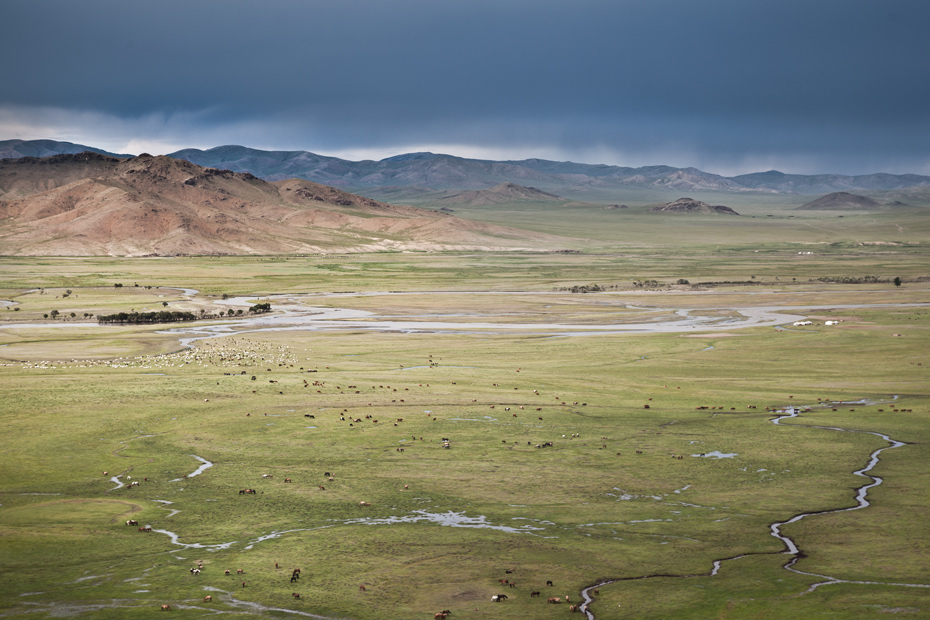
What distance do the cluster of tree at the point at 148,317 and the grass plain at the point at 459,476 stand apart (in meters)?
15.3

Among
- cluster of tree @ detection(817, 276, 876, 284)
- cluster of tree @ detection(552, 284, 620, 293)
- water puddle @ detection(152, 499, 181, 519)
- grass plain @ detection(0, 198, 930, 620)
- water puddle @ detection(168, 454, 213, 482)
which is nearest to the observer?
grass plain @ detection(0, 198, 930, 620)

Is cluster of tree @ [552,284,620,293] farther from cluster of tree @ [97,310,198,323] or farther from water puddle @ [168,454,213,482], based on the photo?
water puddle @ [168,454,213,482]

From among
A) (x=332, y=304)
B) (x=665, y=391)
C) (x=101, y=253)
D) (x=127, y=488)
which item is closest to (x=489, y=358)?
(x=665, y=391)

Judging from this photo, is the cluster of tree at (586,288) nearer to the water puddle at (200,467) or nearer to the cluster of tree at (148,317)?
the cluster of tree at (148,317)

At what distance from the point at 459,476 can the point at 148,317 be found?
57357 mm

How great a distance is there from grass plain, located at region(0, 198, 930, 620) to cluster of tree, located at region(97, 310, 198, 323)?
15.3m

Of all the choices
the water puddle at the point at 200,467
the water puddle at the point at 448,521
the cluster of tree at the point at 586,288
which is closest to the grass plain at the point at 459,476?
the water puddle at the point at 448,521

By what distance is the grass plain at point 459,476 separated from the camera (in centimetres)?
1577

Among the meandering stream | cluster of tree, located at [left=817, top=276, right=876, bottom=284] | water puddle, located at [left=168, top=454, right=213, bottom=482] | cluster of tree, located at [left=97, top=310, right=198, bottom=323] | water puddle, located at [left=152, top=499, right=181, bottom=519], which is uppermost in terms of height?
cluster of tree, located at [left=817, top=276, right=876, bottom=284]

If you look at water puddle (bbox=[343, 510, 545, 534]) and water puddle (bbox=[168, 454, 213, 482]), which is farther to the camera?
water puddle (bbox=[168, 454, 213, 482])

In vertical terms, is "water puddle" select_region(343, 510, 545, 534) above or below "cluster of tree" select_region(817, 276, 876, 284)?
below

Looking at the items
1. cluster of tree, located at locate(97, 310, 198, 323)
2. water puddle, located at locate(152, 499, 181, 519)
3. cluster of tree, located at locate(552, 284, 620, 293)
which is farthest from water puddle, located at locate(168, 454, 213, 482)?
cluster of tree, located at locate(552, 284, 620, 293)

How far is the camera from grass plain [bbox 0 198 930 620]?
1577 cm

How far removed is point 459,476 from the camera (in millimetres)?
23781
